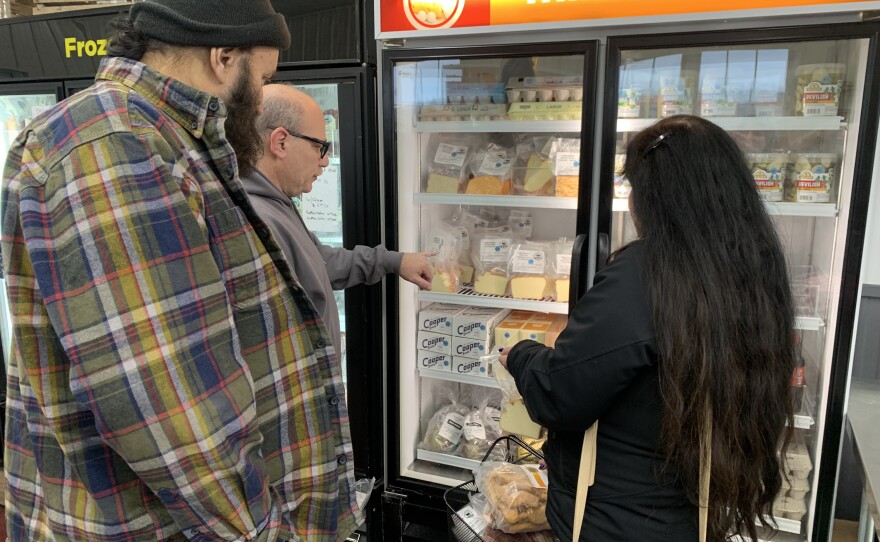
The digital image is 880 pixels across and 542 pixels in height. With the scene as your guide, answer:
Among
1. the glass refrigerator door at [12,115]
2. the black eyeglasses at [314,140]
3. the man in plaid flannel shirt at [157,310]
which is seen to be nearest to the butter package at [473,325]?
the black eyeglasses at [314,140]

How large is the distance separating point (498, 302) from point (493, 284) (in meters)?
0.13

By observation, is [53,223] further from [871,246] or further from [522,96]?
[871,246]

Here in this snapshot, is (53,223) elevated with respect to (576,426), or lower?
elevated

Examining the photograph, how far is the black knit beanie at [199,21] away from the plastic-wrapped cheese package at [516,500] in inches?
54.0

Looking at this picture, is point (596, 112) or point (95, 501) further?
point (596, 112)

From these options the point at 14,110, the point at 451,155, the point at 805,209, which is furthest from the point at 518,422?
the point at 14,110

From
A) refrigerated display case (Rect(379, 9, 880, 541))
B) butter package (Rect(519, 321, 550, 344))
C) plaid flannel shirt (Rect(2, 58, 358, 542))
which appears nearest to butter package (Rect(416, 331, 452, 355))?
refrigerated display case (Rect(379, 9, 880, 541))

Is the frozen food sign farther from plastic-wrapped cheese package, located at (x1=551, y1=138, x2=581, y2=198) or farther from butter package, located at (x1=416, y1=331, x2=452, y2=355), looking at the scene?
butter package, located at (x1=416, y1=331, x2=452, y2=355)

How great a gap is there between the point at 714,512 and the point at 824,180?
117 cm

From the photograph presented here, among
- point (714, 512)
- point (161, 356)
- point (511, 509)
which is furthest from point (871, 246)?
point (161, 356)

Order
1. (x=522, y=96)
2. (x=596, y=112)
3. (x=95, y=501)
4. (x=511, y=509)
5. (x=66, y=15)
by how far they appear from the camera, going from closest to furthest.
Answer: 1. (x=95, y=501)
2. (x=511, y=509)
3. (x=596, y=112)
4. (x=522, y=96)
5. (x=66, y=15)

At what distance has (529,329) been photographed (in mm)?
2350

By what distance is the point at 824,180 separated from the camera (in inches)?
74.2

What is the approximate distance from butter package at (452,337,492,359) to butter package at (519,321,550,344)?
148 millimetres
